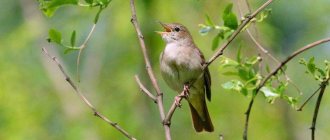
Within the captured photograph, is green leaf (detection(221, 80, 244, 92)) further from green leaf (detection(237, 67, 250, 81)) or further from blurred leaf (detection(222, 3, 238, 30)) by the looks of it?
blurred leaf (detection(222, 3, 238, 30))

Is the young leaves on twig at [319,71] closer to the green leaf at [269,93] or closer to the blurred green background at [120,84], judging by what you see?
the green leaf at [269,93]

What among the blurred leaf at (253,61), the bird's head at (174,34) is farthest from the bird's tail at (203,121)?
the blurred leaf at (253,61)

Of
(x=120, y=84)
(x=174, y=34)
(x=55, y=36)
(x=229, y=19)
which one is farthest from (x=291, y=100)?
(x=120, y=84)

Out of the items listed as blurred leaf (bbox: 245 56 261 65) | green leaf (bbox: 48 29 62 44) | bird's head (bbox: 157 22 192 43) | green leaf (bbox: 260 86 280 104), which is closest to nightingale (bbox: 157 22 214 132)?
bird's head (bbox: 157 22 192 43)

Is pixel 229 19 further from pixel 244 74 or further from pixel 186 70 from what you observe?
pixel 186 70

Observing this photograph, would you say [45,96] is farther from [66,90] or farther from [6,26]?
[6,26]

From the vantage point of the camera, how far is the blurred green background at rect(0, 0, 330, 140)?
27.5 ft

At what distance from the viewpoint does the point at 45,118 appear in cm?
898

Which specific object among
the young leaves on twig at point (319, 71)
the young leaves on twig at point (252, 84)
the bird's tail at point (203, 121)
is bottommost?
the bird's tail at point (203, 121)

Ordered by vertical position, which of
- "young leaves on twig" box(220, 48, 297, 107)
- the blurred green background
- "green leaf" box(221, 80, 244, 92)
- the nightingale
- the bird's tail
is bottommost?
the blurred green background

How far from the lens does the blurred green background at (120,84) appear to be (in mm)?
8383

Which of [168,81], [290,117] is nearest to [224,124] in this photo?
[290,117]

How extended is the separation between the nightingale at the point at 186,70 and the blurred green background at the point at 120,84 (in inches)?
75.5

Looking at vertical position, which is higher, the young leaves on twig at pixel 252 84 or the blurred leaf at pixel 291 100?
the young leaves on twig at pixel 252 84
